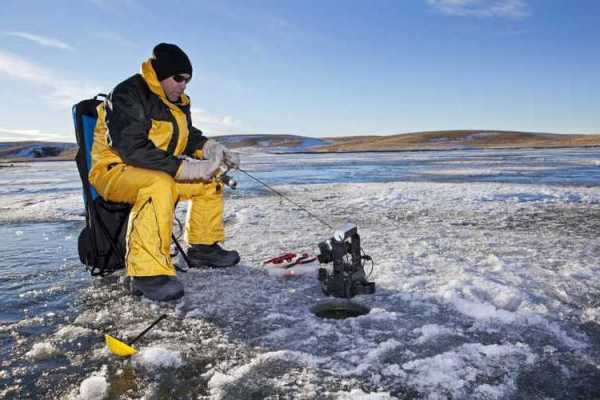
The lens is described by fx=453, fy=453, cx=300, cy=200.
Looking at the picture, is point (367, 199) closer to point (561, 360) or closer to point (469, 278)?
point (469, 278)

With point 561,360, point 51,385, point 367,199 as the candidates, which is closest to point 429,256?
point 561,360

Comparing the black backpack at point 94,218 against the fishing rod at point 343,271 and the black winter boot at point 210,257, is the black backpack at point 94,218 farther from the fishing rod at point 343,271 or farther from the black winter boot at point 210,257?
the fishing rod at point 343,271

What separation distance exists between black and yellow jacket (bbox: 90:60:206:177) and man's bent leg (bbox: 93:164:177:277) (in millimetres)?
82

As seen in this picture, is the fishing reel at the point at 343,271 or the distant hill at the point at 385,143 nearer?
the fishing reel at the point at 343,271

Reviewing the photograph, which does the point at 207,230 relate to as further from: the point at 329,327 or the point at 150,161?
the point at 329,327

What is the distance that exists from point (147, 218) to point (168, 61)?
1055 millimetres

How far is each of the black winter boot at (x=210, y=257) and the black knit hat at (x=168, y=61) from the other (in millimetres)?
1412

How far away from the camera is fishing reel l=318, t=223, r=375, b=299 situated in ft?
9.16

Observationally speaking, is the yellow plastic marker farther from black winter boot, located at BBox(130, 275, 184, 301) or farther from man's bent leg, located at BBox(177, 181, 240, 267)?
man's bent leg, located at BBox(177, 181, 240, 267)

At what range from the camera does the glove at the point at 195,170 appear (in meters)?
3.10

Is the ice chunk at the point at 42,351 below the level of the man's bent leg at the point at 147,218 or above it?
below

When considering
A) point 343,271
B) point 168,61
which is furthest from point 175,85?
point 343,271

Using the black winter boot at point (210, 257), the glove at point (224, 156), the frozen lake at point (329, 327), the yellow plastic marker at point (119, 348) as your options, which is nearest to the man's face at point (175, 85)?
the glove at point (224, 156)

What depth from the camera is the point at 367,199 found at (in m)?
7.70
